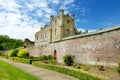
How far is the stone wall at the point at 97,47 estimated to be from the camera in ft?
44.9

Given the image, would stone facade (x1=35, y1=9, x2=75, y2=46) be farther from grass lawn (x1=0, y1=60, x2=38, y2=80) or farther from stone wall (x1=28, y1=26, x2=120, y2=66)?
grass lawn (x1=0, y1=60, x2=38, y2=80)

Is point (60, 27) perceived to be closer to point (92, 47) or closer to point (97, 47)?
point (92, 47)

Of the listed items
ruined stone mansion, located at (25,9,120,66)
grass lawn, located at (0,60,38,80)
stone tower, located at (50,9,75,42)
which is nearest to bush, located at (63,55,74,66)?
ruined stone mansion, located at (25,9,120,66)

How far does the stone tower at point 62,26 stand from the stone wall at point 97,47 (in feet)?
48.6

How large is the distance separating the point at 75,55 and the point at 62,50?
12.9 feet

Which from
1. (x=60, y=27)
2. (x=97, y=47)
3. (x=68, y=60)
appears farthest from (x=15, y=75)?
(x=60, y=27)

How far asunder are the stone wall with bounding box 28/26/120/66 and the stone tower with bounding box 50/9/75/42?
14810 mm

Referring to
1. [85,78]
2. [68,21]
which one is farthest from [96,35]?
[68,21]

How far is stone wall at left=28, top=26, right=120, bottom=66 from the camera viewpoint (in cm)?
1370

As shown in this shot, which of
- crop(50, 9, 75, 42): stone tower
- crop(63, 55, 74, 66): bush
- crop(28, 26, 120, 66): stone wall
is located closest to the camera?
crop(28, 26, 120, 66): stone wall

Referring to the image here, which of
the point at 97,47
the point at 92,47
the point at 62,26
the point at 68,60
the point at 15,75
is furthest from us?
the point at 62,26

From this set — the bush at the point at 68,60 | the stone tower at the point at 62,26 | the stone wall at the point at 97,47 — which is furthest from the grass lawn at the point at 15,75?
the stone tower at the point at 62,26

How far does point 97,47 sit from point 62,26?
71.0 ft

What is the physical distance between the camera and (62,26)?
36.9m
